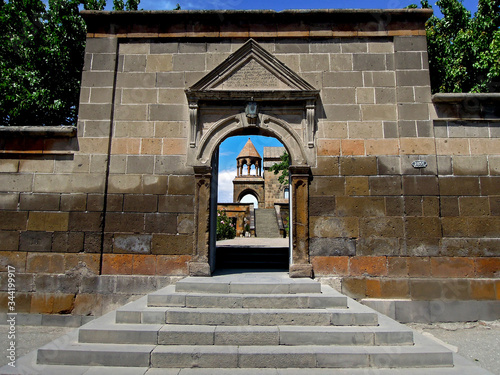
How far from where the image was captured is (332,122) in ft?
21.9

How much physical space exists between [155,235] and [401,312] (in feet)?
16.3

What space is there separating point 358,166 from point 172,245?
4.07 m

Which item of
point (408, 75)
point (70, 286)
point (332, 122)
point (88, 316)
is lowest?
point (88, 316)

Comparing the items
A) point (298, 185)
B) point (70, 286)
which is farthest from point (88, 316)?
point (298, 185)

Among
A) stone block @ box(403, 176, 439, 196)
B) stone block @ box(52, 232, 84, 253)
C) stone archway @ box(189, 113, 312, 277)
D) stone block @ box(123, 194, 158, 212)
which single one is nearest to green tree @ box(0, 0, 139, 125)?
stone block @ box(52, 232, 84, 253)

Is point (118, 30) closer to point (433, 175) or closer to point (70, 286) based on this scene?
point (70, 286)

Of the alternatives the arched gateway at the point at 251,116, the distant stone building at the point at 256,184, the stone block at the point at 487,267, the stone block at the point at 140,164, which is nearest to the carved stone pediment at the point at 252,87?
the arched gateway at the point at 251,116

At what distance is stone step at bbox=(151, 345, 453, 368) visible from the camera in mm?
3732

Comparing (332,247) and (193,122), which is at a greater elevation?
(193,122)

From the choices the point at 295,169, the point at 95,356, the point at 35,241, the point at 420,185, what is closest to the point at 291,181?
the point at 295,169

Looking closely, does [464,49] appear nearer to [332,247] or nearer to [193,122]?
[332,247]

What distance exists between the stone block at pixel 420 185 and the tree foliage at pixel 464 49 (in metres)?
7.33

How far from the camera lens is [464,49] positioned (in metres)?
12.0

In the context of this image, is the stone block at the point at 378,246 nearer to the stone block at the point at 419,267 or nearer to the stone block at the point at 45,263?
the stone block at the point at 419,267
